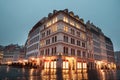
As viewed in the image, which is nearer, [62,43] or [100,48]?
[62,43]

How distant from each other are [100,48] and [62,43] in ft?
108

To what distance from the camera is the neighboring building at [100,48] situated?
55156 mm

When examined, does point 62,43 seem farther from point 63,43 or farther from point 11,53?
point 11,53

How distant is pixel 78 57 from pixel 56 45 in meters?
8.87

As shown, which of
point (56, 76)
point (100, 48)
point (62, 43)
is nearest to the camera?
point (56, 76)

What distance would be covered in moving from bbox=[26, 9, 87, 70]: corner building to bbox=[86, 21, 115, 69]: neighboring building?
11.8 m

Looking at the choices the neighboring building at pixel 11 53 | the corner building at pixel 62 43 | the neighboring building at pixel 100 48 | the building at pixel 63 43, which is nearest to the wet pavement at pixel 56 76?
the corner building at pixel 62 43

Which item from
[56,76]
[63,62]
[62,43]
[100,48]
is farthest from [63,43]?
[100,48]

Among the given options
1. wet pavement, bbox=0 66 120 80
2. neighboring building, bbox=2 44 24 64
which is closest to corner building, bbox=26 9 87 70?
wet pavement, bbox=0 66 120 80

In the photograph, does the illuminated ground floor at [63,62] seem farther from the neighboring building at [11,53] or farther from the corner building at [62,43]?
the neighboring building at [11,53]

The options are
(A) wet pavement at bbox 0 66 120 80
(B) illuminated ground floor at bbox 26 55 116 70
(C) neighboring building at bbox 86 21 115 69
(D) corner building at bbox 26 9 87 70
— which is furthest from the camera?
(C) neighboring building at bbox 86 21 115 69

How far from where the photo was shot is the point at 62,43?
34.9 m

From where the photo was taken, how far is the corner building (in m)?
35.2

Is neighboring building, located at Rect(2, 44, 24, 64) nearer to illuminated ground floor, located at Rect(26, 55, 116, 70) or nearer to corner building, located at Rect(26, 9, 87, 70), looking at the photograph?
corner building, located at Rect(26, 9, 87, 70)
